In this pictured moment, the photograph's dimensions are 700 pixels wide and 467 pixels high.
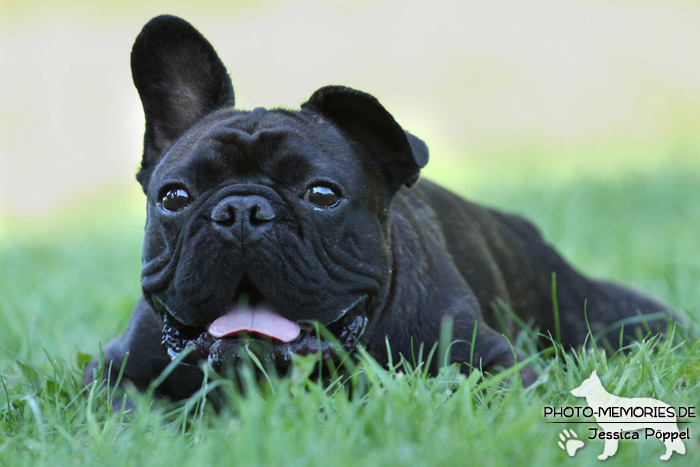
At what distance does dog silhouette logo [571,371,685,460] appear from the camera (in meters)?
2.58

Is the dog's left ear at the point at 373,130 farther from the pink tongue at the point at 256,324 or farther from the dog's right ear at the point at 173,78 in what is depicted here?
the pink tongue at the point at 256,324

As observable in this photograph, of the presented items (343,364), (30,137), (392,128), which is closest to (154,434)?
(343,364)

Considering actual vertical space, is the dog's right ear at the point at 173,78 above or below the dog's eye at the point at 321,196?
above

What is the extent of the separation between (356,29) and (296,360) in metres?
17.6

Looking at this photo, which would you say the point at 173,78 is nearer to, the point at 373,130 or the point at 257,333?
the point at 373,130

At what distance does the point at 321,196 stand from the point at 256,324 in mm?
543

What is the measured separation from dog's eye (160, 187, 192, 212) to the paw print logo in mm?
1646

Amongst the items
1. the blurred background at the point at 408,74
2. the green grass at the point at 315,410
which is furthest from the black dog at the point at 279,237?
the blurred background at the point at 408,74

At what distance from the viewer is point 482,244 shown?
4.84 m

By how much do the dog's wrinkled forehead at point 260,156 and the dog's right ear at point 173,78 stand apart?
0.56 meters

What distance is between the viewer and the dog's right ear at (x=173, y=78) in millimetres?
4176

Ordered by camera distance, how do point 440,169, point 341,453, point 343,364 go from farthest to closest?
1. point 440,169
2. point 343,364
3. point 341,453

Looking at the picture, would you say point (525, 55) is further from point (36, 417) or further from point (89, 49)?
point (36, 417)

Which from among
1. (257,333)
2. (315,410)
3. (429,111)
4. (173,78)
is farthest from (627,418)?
(429,111)
